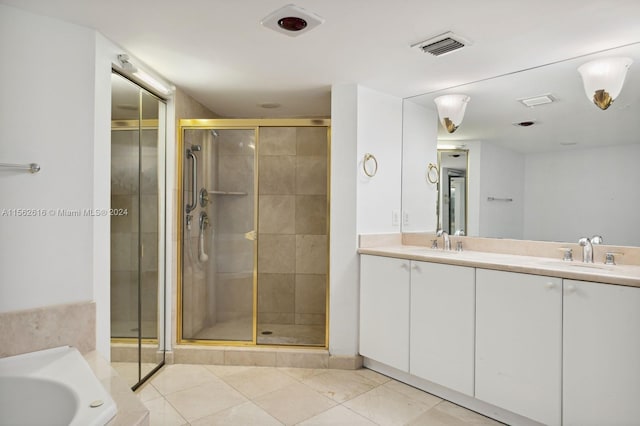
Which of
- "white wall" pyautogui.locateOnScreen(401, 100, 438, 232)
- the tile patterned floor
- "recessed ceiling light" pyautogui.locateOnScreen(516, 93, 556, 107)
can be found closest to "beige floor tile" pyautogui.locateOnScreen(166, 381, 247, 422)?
the tile patterned floor

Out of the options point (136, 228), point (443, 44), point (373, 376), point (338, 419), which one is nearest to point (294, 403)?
point (338, 419)

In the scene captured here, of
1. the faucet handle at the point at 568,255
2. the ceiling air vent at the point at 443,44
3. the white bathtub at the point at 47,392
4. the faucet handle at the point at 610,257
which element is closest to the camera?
A: the white bathtub at the point at 47,392

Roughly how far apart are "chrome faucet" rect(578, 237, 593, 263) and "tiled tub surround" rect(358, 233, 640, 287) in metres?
0.05

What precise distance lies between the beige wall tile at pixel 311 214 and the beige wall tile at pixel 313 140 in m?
0.43

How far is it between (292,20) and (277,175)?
1.63 meters

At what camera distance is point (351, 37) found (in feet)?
7.04

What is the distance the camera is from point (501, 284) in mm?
2107

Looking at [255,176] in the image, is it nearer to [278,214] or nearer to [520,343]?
[278,214]

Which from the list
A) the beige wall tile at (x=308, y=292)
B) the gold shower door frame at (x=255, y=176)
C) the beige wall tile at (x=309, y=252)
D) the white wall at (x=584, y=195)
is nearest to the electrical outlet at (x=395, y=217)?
the gold shower door frame at (x=255, y=176)

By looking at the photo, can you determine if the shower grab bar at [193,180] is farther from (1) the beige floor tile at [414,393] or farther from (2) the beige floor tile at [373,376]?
(1) the beige floor tile at [414,393]

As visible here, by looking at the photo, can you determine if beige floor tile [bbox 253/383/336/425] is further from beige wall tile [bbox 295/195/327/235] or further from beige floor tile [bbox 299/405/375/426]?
beige wall tile [bbox 295/195/327/235]

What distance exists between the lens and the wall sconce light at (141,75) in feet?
7.44

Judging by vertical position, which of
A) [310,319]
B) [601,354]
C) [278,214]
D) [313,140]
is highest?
[313,140]

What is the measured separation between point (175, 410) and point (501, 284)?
1989 millimetres
